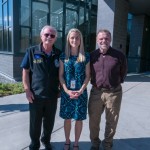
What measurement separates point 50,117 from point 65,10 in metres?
10.8

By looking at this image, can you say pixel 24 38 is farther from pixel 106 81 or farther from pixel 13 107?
pixel 106 81

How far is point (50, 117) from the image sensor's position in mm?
3277

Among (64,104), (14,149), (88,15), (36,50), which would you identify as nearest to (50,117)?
(64,104)

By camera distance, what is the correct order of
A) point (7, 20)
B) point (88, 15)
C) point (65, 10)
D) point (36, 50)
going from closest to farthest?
point (36, 50), point (7, 20), point (65, 10), point (88, 15)

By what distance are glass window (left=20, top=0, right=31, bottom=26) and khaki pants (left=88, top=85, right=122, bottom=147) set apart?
29.8ft

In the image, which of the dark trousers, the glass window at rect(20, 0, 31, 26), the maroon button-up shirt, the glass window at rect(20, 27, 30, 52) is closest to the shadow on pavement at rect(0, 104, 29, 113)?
the dark trousers

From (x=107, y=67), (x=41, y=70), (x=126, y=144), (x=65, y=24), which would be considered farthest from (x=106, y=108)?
(x=65, y=24)

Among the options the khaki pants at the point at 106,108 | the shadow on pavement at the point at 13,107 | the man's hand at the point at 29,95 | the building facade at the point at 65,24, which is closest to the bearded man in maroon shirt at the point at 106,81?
the khaki pants at the point at 106,108

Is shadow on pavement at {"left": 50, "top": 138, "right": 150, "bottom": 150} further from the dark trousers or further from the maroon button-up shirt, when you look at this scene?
the maroon button-up shirt

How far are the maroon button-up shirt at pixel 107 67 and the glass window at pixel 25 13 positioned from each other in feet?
29.7

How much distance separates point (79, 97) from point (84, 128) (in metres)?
1.40

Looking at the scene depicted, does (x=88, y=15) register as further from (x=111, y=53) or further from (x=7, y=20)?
(x=111, y=53)

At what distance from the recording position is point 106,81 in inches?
122

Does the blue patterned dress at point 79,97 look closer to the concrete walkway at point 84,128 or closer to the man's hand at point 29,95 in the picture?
the man's hand at point 29,95
